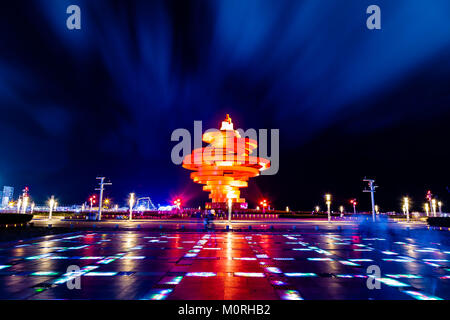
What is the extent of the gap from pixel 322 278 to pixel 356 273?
6.03 ft

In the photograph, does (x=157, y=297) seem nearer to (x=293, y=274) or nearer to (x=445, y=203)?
(x=293, y=274)

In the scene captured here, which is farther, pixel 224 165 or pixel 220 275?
pixel 224 165

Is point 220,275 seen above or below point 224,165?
below

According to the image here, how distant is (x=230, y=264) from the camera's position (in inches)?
423

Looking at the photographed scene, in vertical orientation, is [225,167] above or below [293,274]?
above

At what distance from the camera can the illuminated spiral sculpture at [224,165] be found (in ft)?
290

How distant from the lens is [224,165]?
88.1 metres

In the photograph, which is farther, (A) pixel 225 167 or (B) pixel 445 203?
(B) pixel 445 203
